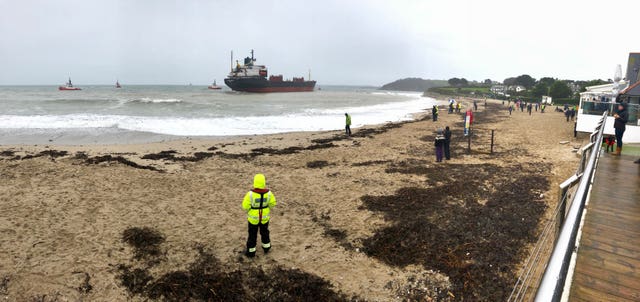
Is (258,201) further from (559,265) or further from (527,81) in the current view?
(527,81)

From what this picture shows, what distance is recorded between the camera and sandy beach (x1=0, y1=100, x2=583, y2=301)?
572 centimetres

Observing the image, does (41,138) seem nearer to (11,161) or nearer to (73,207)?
(11,161)

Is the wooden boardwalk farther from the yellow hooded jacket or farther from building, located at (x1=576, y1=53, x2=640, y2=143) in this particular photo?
building, located at (x1=576, y1=53, x2=640, y2=143)

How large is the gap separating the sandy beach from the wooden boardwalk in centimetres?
167

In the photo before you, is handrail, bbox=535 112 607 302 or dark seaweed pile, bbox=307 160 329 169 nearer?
handrail, bbox=535 112 607 302

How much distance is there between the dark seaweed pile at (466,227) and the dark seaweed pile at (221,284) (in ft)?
5.19

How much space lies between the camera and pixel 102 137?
21.3 m

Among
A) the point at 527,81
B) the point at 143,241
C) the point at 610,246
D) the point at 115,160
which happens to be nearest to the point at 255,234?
the point at 143,241

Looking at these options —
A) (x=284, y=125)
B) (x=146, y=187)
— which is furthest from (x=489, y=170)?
(x=284, y=125)

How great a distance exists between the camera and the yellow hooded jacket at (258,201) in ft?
19.7

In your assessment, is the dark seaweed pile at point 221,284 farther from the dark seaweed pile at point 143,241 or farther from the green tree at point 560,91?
the green tree at point 560,91

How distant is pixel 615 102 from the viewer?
1328 centimetres

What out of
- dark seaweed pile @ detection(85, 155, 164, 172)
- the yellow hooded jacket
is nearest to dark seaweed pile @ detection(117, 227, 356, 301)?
the yellow hooded jacket

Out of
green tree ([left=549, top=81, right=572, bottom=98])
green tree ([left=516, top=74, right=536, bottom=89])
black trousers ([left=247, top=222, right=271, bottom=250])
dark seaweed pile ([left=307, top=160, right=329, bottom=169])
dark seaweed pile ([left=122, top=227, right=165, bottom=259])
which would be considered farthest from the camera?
green tree ([left=516, top=74, right=536, bottom=89])
